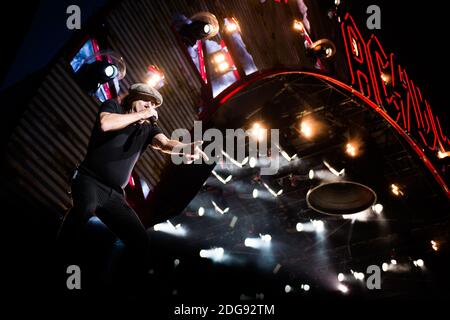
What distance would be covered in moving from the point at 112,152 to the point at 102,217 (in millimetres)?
534

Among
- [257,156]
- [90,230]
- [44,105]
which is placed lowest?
[90,230]

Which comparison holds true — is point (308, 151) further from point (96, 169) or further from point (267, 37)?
point (96, 169)

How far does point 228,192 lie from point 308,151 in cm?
306

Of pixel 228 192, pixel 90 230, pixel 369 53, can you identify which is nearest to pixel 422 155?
pixel 369 53

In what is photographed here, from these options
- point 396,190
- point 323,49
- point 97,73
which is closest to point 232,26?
point 323,49

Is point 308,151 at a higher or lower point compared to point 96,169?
higher

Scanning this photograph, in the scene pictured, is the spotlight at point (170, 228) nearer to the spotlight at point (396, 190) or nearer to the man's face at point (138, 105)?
the spotlight at point (396, 190)

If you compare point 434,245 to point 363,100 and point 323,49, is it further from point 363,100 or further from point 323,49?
point 323,49

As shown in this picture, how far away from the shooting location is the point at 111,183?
2.96 m

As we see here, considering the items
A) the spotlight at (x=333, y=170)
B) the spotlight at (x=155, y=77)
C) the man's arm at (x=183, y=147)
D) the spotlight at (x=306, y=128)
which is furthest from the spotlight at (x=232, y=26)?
the spotlight at (x=333, y=170)

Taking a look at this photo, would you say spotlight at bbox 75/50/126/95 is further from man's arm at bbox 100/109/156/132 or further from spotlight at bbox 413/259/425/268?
spotlight at bbox 413/259/425/268

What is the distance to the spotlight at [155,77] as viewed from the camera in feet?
15.9

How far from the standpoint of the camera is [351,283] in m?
17.4
